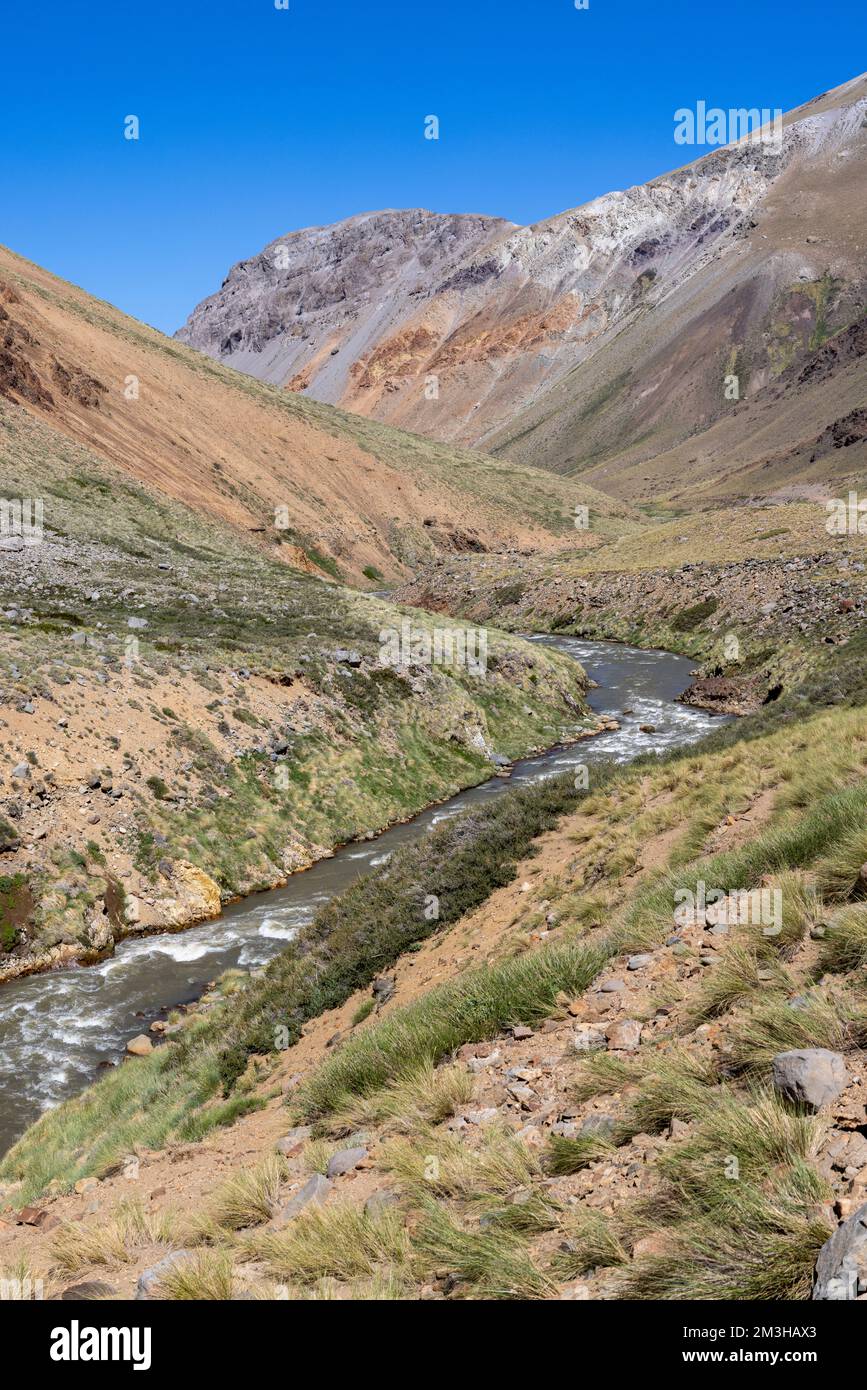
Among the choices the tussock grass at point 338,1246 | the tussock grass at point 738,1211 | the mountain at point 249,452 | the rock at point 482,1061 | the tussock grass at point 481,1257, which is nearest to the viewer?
the tussock grass at point 738,1211

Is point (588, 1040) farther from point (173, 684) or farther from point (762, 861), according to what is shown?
point (173, 684)

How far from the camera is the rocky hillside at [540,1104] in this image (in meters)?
4.39

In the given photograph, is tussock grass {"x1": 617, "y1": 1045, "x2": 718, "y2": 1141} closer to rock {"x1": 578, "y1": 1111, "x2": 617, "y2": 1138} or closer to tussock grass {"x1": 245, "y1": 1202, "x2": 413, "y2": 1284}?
rock {"x1": 578, "y1": 1111, "x2": 617, "y2": 1138}

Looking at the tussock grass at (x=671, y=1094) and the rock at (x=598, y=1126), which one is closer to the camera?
the tussock grass at (x=671, y=1094)

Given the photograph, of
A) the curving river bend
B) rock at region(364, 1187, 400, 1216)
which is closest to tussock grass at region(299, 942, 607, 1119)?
rock at region(364, 1187, 400, 1216)

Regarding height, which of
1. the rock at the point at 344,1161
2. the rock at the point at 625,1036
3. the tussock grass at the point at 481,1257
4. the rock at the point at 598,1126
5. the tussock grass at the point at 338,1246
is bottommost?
the rock at the point at 344,1161

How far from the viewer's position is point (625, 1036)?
21.5 feet

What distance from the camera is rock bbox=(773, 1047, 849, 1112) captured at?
470 centimetres

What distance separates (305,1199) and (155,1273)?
110cm

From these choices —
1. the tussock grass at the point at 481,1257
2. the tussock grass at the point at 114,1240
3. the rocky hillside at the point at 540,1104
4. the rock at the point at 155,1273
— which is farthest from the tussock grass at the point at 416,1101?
the rock at the point at 155,1273

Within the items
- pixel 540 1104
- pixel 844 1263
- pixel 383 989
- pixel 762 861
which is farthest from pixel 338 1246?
pixel 383 989

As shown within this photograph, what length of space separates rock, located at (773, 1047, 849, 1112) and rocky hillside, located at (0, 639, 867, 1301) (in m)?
0.01

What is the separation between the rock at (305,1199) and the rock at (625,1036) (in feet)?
7.73

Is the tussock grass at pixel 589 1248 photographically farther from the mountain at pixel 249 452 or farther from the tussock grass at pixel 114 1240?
the mountain at pixel 249 452
